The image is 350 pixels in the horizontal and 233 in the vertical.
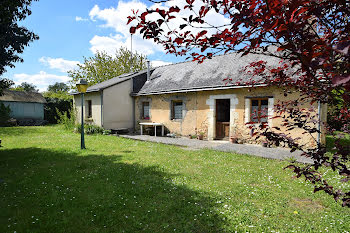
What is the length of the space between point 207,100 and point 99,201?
8.28 metres

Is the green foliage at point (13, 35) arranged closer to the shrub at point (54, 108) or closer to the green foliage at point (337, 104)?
the green foliage at point (337, 104)

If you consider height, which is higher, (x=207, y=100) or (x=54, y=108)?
(x=207, y=100)

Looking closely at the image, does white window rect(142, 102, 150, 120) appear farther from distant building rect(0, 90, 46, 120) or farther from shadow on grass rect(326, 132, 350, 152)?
distant building rect(0, 90, 46, 120)

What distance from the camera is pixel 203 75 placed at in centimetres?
1196

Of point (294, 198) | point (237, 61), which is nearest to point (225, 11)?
point (294, 198)

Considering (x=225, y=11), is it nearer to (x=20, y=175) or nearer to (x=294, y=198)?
(x=294, y=198)

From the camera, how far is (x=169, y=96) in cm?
Result: 1266

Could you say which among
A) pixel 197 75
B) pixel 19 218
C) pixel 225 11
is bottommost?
pixel 19 218

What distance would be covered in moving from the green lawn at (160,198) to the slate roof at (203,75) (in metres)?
5.30

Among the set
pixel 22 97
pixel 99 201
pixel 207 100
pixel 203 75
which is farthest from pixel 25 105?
pixel 99 201

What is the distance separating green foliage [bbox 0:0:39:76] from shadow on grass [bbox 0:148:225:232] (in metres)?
3.37

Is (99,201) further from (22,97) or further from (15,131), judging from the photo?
(22,97)

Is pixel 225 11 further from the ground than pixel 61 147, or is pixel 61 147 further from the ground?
pixel 225 11

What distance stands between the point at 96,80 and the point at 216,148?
80.8 feet
